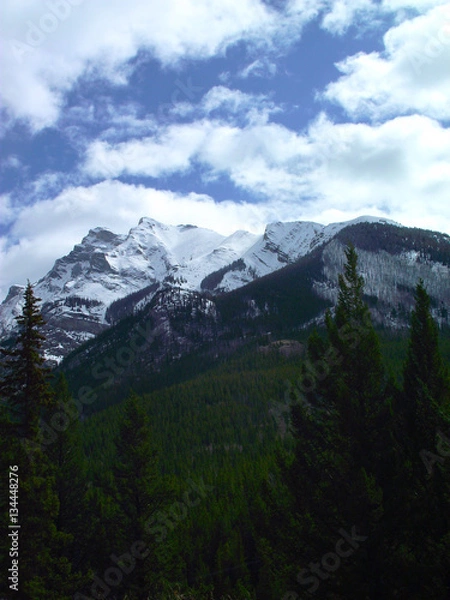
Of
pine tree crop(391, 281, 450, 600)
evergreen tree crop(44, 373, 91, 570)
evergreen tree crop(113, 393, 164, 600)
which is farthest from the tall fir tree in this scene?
pine tree crop(391, 281, 450, 600)

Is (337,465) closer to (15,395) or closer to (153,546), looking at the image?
(15,395)

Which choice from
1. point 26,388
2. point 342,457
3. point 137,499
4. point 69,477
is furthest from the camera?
point 69,477

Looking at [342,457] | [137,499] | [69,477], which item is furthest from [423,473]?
[69,477]

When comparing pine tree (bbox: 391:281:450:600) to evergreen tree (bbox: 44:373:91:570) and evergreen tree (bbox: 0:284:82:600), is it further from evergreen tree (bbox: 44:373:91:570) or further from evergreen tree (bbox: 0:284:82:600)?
evergreen tree (bbox: 44:373:91:570)

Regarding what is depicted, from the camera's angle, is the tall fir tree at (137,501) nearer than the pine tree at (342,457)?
No

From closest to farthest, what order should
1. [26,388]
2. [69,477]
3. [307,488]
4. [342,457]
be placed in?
[342,457]
[307,488]
[26,388]
[69,477]

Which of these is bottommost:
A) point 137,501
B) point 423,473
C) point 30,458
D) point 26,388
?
point 137,501

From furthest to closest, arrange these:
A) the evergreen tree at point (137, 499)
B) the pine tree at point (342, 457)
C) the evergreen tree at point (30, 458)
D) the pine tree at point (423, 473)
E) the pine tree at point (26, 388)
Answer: the evergreen tree at point (137, 499), the pine tree at point (26, 388), the evergreen tree at point (30, 458), the pine tree at point (342, 457), the pine tree at point (423, 473)

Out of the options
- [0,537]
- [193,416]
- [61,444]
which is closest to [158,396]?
[193,416]

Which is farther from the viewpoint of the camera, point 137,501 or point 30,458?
point 137,501

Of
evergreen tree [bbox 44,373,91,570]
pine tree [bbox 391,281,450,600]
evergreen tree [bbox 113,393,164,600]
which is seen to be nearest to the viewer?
pine tree [bbox 391,281,450,600]

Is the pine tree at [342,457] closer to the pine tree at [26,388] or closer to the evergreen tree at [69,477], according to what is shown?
the pine tree at [26,388]

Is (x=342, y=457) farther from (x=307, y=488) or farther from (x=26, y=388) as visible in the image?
(x=26, y=388)

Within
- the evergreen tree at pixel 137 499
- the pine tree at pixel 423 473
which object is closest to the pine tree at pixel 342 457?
the pine tree at pixel 423 473
